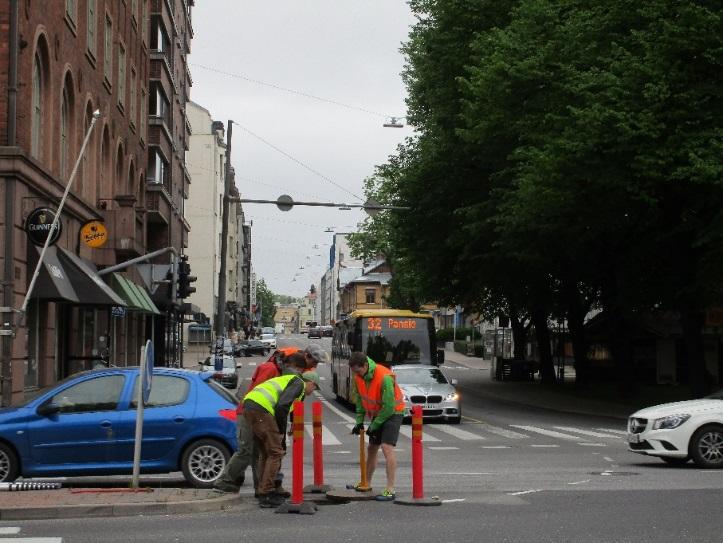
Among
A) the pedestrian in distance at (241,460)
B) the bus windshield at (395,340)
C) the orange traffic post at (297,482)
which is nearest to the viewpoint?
the orange traffic post at (297,482)

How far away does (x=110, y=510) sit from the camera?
37.7 feet

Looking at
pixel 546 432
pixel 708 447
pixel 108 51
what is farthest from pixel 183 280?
pixel 708 447

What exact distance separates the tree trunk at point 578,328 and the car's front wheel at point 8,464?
32437mm

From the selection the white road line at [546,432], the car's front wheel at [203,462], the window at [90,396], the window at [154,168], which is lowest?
the white road line at [546,432]

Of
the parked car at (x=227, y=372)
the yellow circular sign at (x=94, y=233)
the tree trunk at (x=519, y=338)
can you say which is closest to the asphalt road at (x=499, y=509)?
the yellow circular sign at (x=94, y=233)

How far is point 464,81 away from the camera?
112 feet

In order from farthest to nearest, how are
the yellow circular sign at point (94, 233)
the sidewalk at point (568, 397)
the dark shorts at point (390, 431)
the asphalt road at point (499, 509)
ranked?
the sidewalk at point (568, 397)
the yellow circular sign at point (94, 233)
the dark shorts at point (390, 431)
the asphalt road at point (499, 509)

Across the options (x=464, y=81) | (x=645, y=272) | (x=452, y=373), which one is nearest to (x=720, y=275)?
(x=645, y=272)

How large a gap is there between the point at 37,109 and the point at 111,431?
42.5 feet

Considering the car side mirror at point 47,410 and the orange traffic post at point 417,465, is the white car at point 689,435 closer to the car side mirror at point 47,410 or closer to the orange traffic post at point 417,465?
the orange traffic post at point 417,465

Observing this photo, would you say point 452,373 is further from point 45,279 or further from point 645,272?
point 45,279

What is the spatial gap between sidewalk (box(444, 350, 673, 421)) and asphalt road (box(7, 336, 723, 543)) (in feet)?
47.4

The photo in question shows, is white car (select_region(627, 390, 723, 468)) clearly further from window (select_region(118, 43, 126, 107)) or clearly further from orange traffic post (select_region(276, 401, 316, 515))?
window (select_region(118, 43, 126, 107))

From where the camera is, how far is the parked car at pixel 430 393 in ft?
94.6
